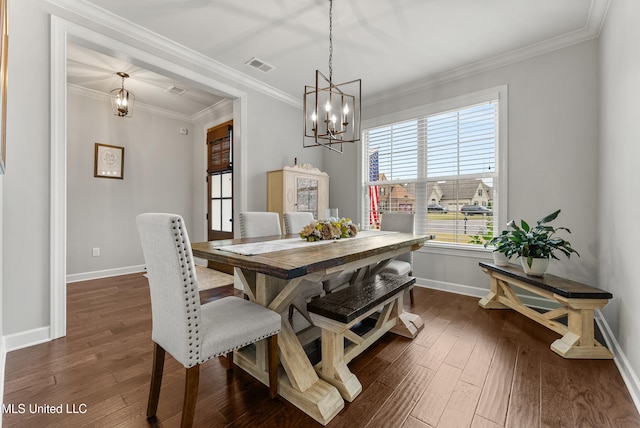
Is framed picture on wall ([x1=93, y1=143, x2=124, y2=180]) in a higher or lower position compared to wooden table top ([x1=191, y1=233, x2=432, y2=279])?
higher

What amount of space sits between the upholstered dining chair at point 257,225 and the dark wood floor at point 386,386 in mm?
1064

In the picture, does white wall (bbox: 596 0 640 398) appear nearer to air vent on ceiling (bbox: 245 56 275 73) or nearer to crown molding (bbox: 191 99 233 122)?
air vent on ceiling (bbox: 245 56 275 73)

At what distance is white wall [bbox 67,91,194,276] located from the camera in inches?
156

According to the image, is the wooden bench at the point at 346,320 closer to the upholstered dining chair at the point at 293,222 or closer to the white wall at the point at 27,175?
the upholstered dining chair at the point at 293,222

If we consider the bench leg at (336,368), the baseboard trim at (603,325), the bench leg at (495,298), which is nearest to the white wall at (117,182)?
the bench leg at (336,368)

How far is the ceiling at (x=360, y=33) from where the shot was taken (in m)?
2.36

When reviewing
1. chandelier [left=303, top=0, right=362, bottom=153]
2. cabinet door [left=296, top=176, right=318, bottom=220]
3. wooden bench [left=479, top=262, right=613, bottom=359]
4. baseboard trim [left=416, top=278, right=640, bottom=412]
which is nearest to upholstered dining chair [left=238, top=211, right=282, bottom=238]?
chandelier [left=303, top=0, right=362, bottom=153]

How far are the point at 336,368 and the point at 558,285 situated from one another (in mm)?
1842

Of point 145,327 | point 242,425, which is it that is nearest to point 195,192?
point 145,327

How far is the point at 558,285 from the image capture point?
7.04 ft

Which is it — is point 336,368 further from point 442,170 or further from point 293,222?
point 442,170

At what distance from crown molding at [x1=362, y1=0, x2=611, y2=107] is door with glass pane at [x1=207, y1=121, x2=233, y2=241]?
248 centimetres

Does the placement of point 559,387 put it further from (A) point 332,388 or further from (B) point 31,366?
(B) point 31,366

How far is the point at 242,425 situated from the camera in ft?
4.40
